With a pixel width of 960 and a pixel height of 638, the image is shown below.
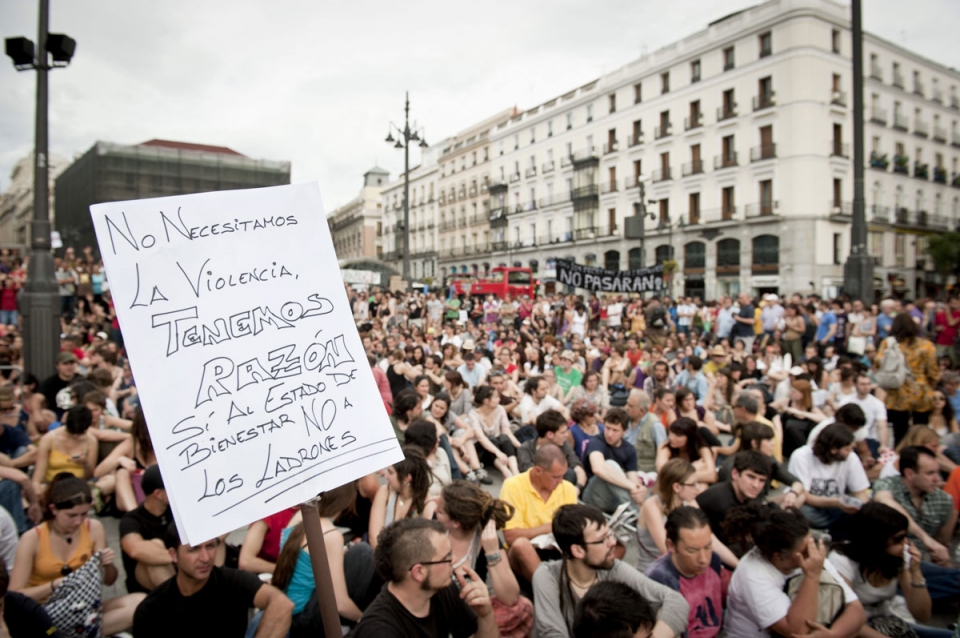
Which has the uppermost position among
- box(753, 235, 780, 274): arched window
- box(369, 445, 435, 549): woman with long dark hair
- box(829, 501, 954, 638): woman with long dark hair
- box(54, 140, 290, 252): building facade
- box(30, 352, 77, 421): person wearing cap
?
box(54, 140, 290, 252): building facade

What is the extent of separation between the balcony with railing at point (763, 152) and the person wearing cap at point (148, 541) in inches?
1475

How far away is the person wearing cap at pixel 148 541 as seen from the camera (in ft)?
10.4

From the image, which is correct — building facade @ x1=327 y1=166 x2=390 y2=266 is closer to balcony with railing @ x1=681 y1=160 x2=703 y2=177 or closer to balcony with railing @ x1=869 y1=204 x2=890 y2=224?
balcony with railing @ x1=681 y1=160 x2=703 y2=177

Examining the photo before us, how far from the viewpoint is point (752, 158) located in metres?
35.1

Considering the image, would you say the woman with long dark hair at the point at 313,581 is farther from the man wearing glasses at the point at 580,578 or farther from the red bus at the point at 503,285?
the red bus at the point at 503,285

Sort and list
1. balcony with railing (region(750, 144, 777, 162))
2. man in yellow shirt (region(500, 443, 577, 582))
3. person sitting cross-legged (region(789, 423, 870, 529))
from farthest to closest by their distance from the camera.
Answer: balcony with railing (region(750, 144, 777, 162)) < person sitting cross-legged (region(789, 423, 870, 529)) < man in yellow shirt (region(500, 443, 577, 582))

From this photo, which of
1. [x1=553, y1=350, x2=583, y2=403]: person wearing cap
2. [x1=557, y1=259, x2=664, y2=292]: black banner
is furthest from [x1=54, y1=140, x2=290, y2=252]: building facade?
[x1=553, y1=350, x2=583, y2=403]: person wearing cap

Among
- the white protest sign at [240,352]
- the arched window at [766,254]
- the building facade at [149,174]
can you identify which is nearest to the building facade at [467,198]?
the arched window at [766,254]

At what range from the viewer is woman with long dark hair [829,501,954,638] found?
319 centimetres

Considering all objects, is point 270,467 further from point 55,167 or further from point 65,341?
point 55,167

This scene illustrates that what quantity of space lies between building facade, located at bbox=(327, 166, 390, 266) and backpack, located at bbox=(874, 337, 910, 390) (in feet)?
240

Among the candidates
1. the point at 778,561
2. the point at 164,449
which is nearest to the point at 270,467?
the point at 164,449

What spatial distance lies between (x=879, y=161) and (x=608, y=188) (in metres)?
17.3

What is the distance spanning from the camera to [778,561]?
2.97m
